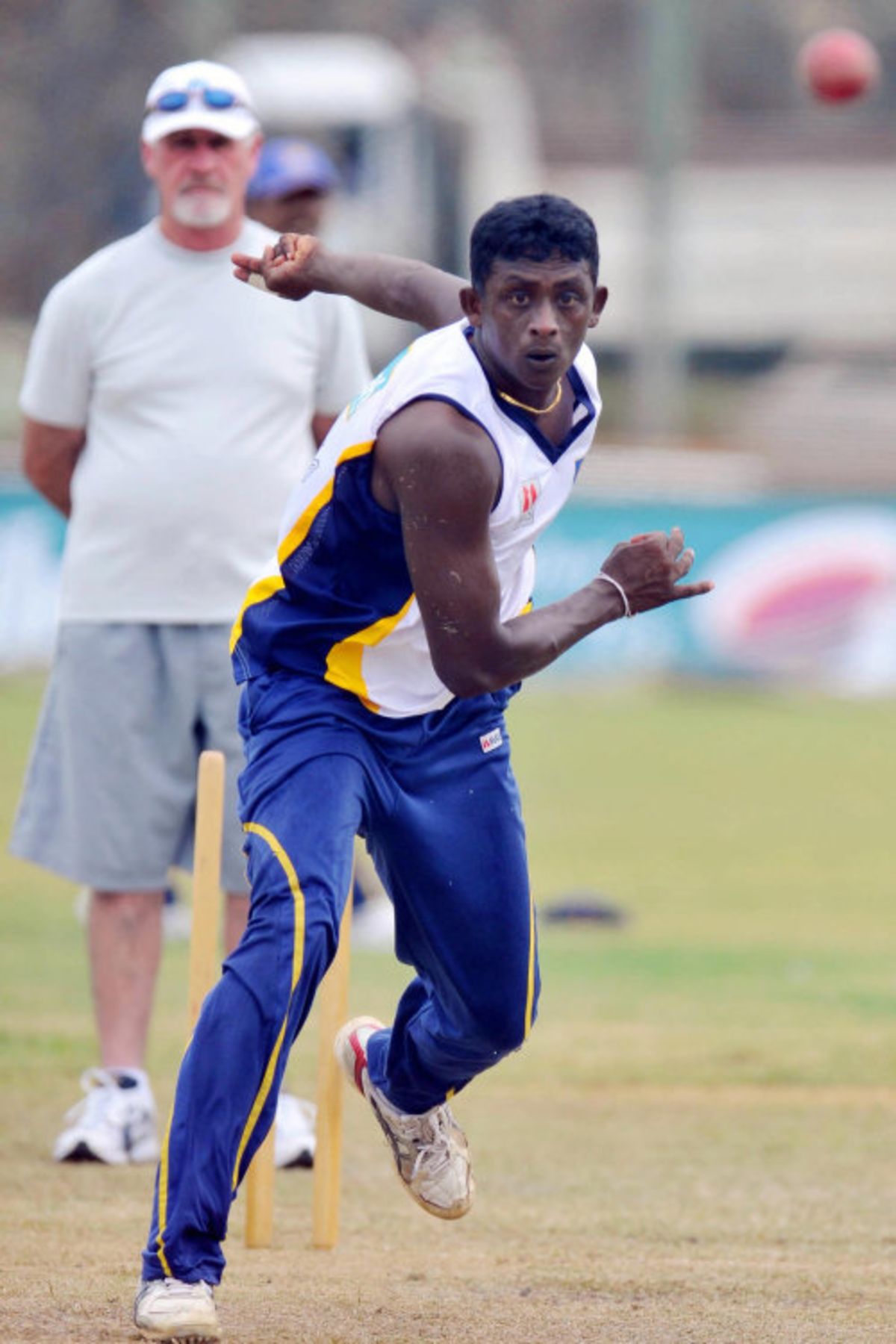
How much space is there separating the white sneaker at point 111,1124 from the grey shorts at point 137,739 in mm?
559

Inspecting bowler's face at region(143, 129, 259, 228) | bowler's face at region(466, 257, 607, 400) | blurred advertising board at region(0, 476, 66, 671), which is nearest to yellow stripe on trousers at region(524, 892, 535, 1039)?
bowler's face at region(466, 257, 607, 400)

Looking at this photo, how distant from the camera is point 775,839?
14391 millimetres

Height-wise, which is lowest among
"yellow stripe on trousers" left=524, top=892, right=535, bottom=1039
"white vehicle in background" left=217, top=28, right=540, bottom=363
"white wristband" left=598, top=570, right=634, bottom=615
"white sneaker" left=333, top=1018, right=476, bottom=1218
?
"white sneaker" left=333, top=1018, right=476, bottom=1218

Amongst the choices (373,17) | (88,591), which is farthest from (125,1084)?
(373,17)

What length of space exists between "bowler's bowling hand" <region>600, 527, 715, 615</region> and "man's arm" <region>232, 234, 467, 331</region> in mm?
975

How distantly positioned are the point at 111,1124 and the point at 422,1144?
128 centimetres

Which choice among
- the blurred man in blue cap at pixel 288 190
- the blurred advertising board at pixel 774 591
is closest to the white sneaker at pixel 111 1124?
the blurred man in blue cap at pixel 288 190

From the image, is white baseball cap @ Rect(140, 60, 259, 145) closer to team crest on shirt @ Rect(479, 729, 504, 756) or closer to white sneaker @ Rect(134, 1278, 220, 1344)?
team crest on shirt @ Rect(479, 729, 504, 756)

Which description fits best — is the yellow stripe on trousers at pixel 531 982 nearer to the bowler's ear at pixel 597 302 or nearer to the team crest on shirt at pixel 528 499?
the team crest on shirt at pixel 528 499

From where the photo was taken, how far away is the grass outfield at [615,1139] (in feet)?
16.4

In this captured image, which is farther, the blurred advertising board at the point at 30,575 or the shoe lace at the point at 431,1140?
the blurred advertising board at the point at 30,575

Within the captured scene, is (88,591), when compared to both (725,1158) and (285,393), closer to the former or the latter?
(285,393)

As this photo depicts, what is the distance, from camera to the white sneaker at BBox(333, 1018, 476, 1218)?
5.54m

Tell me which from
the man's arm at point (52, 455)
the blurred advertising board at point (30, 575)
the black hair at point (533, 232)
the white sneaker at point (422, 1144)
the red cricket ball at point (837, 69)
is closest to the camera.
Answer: the black hair at point (533, 232)
